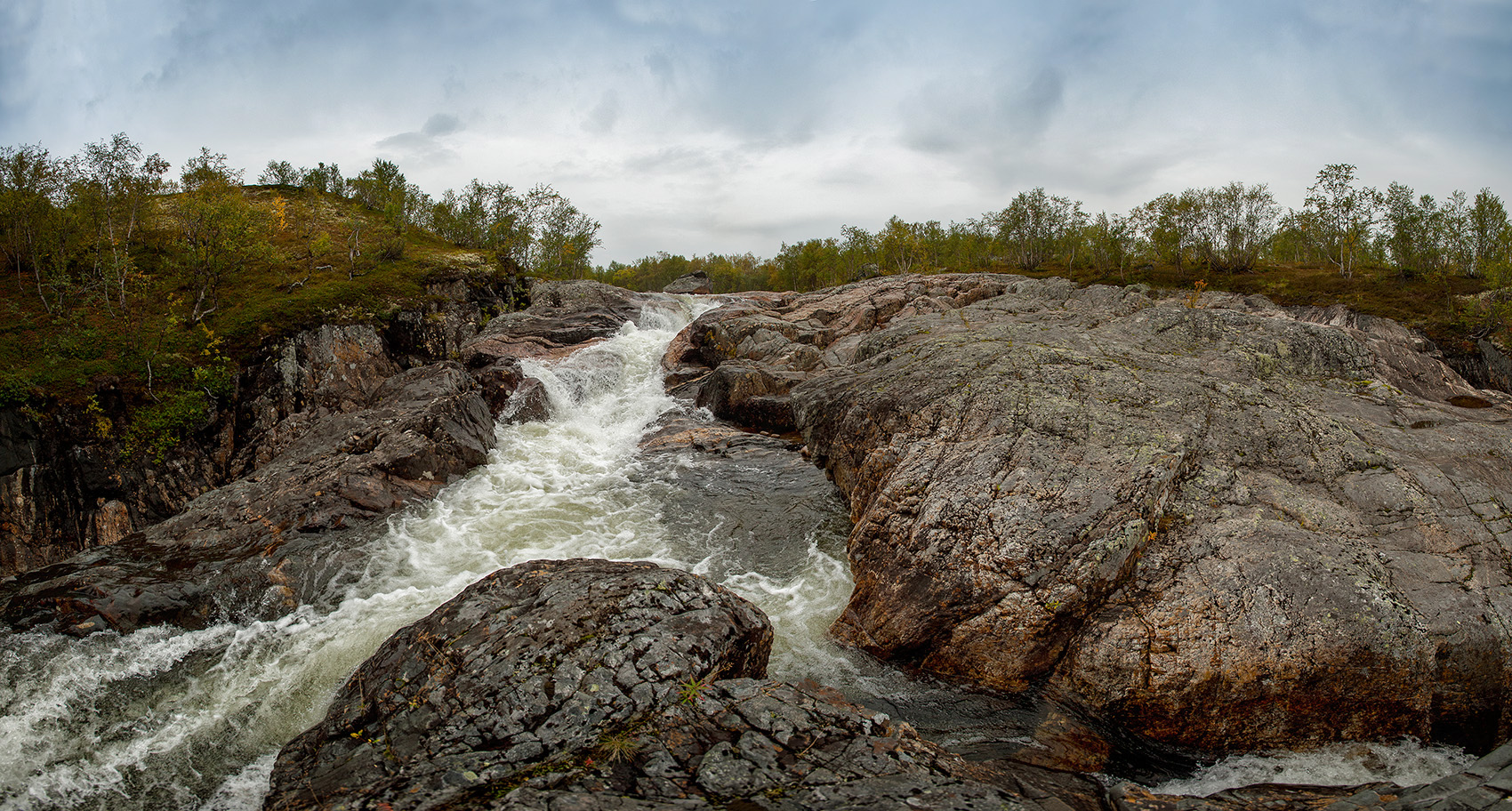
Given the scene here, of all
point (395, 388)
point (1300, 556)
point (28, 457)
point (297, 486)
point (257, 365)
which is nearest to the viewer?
point (1300, 556)

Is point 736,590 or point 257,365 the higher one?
point 257,365

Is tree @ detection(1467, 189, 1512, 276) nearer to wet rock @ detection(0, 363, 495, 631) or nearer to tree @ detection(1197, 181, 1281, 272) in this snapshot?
tree @ detection(1197, 181, 1281, 272)

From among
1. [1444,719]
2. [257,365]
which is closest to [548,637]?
[1444,719]

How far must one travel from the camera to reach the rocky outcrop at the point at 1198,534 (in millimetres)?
8945

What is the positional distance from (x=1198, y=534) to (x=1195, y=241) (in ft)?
231

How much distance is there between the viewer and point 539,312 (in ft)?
141

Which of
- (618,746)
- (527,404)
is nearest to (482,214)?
(527,404)

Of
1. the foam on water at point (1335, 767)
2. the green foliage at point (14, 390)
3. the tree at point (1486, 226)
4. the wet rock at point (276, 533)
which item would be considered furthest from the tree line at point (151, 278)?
the tree at point (1486, 226)

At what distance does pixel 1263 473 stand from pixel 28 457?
37401 mm

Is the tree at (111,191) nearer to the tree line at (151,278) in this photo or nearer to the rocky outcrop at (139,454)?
the tree line at (151,278)

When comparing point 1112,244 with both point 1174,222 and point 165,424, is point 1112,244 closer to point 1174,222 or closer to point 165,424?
point 1174,222

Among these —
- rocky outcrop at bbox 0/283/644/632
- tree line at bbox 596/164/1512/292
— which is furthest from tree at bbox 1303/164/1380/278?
rocky outcrop at bbox 0/283/644/632

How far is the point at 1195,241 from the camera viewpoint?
65.9 metres

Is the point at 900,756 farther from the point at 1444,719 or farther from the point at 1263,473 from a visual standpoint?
the point at 1263,473
